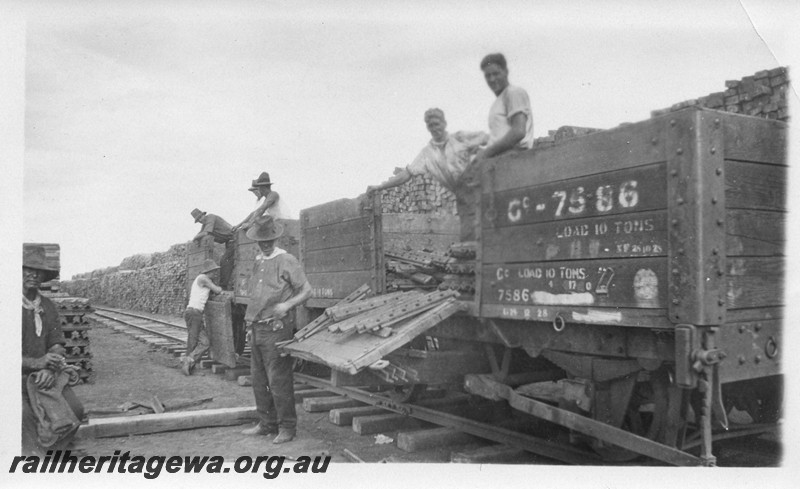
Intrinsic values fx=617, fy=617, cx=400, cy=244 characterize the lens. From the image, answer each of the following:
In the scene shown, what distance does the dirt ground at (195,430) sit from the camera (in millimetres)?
4770

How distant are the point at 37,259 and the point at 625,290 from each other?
402cm

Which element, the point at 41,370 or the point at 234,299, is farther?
the point at 234,299

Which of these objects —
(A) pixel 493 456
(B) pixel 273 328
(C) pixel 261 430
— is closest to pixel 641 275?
(A) pixel 493 456

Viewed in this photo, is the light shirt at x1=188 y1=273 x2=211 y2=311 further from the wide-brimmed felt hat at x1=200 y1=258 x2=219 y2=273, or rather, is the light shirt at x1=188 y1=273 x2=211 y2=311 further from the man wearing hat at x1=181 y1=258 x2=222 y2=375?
the wide-brimmed felt hat at x1=200 y1=258 x2=219 y2=273

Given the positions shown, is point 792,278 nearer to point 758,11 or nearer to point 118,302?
point 758,11

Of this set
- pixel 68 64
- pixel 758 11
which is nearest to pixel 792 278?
pixel 758 11

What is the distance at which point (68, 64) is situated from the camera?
465 cm

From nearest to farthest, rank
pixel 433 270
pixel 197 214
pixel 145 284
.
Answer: pixel 433 270
pixel 197 214
pixel 145 284

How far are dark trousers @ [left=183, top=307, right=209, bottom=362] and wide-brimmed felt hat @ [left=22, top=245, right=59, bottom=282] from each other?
4.39 metres

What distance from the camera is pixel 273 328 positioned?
5.07m

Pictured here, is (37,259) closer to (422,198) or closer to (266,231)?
(266,231)

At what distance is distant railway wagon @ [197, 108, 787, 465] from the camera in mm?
2957

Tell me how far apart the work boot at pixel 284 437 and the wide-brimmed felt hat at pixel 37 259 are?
84.0 inches

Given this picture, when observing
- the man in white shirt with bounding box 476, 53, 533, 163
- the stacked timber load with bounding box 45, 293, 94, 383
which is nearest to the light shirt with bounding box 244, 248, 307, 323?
the man in white shirt with bounding box 476, 53, 533, 163
